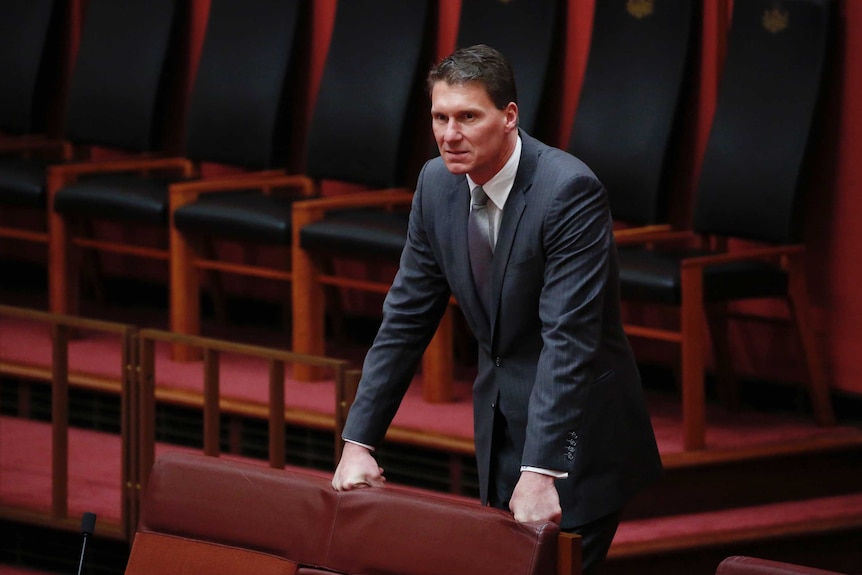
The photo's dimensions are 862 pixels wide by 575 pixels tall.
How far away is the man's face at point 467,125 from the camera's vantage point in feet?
5.73

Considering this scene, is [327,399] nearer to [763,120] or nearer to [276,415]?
[276,415]

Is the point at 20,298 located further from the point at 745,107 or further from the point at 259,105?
the point at 745,107

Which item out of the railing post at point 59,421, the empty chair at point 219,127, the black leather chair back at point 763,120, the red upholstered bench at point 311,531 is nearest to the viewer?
the red upholstered bench at point 311,531

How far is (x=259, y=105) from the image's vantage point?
4.31 m

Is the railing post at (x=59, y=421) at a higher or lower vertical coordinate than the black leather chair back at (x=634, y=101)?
lower

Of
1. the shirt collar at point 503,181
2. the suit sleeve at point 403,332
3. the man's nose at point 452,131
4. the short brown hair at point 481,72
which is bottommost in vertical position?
the suit sleeve at point 403,332

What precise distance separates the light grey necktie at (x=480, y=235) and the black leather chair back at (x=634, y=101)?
1.82 meters

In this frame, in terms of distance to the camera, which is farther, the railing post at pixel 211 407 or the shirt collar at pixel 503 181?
the railing post at pixel 211 407

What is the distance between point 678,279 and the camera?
329 centimetres

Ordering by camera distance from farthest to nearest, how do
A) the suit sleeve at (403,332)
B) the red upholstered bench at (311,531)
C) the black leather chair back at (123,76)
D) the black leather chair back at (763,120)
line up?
the black leather chair back at (123,76) → the black leather chair back at (763,120) → the suit sleeve at (403,332) → the red upholstered bench at (311,531)

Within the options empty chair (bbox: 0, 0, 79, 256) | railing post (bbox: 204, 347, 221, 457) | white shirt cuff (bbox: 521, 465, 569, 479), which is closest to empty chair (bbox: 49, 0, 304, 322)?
empty chair (bbox: 0, 0, 79, 256)

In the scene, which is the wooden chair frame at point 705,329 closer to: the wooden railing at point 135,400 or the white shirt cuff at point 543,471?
the wooden railing at point 135,400

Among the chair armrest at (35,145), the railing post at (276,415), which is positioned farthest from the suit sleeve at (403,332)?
the chair armrest at (35,145)

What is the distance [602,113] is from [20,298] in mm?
2011
